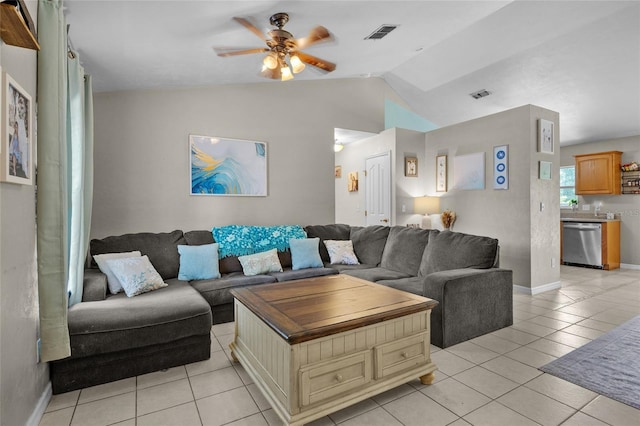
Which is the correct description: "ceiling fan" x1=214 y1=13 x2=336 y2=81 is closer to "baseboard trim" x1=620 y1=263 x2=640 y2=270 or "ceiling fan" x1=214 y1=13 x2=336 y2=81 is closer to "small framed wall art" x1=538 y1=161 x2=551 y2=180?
"small framed wall art" x1=538 y1=161 x2=551 y2=180

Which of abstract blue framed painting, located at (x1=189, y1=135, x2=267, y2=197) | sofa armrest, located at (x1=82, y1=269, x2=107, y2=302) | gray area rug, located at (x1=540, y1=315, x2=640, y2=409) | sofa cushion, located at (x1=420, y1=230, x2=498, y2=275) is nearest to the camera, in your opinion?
gray area rug, located at (x1=540, y1=315, x2=640, y2=409)

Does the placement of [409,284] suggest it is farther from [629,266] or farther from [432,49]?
[629,266]

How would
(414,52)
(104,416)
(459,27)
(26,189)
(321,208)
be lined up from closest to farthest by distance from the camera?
(26,189)
(104,416)
(459,27)
(414,52)
(321,208)

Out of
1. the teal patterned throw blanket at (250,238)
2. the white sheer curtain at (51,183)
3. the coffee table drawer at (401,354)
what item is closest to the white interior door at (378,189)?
the teal patterned throw blanket at (250,238)

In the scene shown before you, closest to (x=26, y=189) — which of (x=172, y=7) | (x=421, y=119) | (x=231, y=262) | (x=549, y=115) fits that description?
(x=172, y=7)

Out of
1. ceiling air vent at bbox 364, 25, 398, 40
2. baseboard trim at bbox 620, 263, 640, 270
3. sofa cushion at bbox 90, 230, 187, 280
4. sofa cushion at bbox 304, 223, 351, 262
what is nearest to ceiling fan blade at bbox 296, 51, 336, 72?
ceiling air vent at bbox 364, 25, 398, 40

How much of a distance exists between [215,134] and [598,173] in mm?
6748

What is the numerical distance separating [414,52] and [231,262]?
3461mm

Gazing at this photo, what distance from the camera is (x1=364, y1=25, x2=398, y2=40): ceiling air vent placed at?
11.1 ft

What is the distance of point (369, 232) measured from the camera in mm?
4391

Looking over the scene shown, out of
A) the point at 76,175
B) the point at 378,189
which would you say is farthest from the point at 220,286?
the point at 378,189

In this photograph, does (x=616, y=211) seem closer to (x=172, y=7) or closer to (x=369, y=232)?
(x=369, y=232)

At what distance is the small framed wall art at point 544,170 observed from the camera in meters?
4.26

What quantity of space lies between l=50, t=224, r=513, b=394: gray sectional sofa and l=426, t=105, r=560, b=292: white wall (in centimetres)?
152
